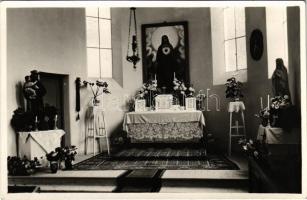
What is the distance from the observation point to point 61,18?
600cm

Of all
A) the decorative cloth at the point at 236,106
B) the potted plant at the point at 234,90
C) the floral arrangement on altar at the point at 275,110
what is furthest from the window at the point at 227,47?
the floral arrangement on altar at the point at 275,110

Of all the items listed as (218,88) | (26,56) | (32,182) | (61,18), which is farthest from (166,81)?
(32,182)

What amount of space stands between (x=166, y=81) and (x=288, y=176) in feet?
15.9

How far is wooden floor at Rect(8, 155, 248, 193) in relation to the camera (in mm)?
4055

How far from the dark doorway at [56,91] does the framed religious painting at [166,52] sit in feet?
6.72

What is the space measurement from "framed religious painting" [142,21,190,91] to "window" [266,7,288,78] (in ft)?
9.03

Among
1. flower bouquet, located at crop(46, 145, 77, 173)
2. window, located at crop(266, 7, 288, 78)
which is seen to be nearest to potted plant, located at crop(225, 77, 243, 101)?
window, located at crop(266, 7, 288, 78)

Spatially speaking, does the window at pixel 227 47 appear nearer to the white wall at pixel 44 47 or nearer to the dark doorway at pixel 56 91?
the white wall at pixel 44 47

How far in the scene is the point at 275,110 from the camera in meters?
3.98

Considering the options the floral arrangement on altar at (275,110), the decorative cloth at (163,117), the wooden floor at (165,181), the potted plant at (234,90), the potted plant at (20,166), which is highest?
the potted plant at (234,90)

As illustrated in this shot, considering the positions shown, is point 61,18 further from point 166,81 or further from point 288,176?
point 288,176

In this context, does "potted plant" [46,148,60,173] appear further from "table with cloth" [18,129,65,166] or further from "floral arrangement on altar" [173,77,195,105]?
"floral arrangement on altar" [173,77,195,105]

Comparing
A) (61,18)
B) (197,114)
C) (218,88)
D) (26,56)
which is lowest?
(197,114)

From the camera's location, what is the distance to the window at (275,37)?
4.07m
